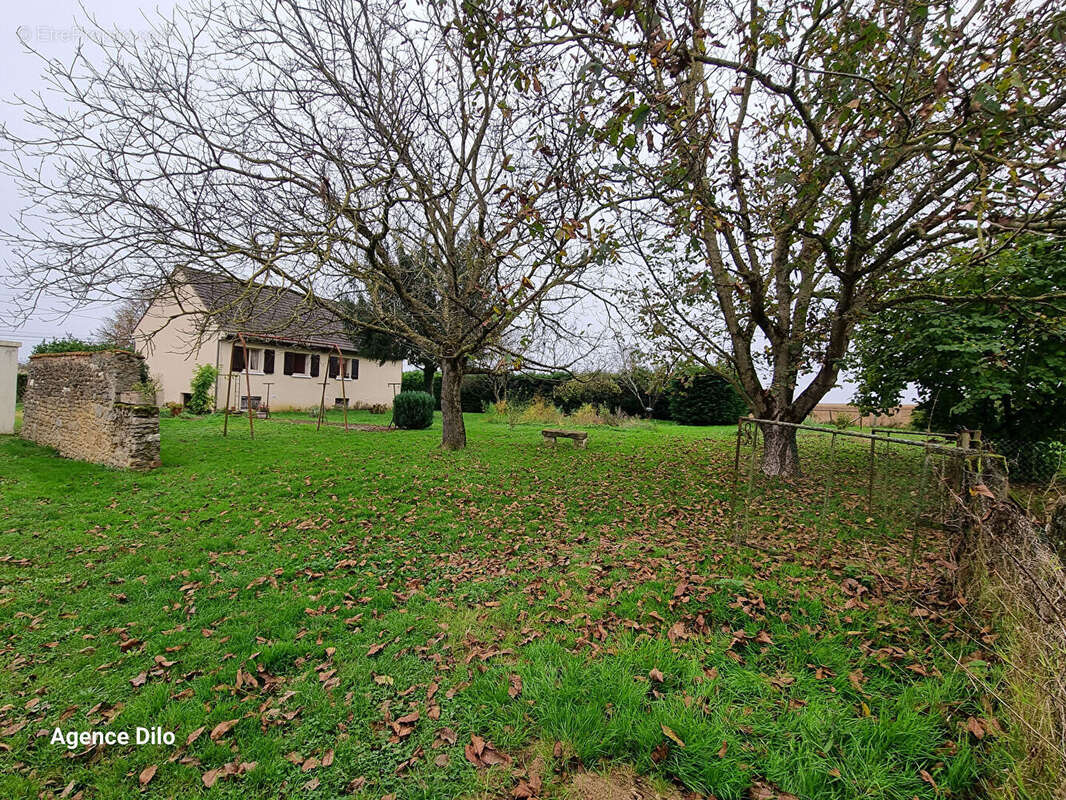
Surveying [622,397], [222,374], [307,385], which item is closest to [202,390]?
[222,374]

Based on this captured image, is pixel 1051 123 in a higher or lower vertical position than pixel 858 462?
higher

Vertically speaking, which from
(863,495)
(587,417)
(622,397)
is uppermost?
(622,397)

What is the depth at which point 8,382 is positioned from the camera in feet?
37.7

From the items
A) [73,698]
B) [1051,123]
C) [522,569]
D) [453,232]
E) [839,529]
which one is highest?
[453,232]

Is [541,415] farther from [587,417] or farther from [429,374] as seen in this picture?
[429,374]

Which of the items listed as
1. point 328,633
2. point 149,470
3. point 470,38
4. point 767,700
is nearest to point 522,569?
point 328,633

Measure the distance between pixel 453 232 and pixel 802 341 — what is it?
22.0 ft

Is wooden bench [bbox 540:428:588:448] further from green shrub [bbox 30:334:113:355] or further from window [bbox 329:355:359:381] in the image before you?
green shrub [bbox 30:334:113:355]

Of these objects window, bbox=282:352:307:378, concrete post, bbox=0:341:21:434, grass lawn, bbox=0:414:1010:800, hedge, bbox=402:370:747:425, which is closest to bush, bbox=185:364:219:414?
window, bbox=282:352:307:378

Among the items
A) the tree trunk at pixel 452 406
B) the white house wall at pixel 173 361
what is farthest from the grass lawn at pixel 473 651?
the white house wall at pixel 173 361

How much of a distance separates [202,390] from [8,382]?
19.9ft

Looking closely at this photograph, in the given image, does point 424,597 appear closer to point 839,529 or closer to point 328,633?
point 328,633

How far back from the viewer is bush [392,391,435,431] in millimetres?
15359

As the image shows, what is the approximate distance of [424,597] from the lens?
4016 millimetres
